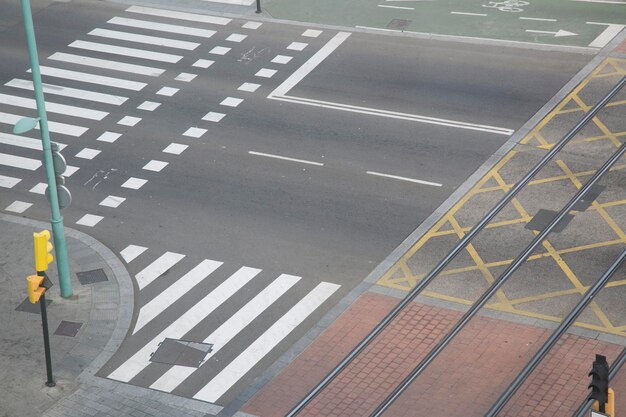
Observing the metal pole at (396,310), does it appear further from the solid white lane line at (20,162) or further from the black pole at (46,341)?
the solid white lane line at (20,162)

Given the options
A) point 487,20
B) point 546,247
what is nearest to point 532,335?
point 546,247

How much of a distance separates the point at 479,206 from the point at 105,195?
915 centimetres

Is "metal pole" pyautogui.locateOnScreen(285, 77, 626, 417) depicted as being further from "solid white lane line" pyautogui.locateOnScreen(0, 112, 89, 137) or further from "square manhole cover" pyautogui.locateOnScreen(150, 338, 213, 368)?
"solid white lane line" pyautogui.locateOnScreen(0, 112, 89, 137)

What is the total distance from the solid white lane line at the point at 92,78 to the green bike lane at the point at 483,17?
6452mm

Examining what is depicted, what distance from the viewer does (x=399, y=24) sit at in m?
36.5

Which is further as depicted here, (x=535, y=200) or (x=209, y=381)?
(x=535, y=200)

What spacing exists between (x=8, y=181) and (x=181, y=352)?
29.1ft

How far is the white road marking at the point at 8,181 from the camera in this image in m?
28.7

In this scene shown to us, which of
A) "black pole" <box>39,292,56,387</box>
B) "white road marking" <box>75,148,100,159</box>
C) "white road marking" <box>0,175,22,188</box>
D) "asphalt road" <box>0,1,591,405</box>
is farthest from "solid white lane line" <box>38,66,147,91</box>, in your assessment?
"black pole" <box>39,292,56,387</box>

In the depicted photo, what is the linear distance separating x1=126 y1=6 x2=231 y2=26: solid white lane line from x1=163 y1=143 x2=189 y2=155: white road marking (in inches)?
333

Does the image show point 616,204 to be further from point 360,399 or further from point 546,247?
point 360,399

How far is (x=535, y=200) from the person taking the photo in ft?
88.6

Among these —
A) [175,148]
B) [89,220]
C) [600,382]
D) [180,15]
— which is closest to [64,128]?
[175,148]

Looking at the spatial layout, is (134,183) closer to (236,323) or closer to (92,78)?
(236,323)
